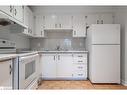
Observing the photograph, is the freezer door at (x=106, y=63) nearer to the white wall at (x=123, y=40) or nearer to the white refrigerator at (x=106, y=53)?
the white refrigerator at (x=106, y=53)

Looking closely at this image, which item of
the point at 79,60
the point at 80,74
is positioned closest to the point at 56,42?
the point at 79,60

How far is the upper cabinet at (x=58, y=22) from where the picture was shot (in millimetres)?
4570

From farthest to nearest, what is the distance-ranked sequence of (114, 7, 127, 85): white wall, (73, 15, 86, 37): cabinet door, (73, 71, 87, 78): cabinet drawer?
1. (73, 15, 86, 37): cabinet door
2. (73, 71, 87, 78): cabinet drawer
3. (114, 7, 127, 85): white wall

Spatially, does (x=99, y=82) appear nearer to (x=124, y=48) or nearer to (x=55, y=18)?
(x=124, y=48)

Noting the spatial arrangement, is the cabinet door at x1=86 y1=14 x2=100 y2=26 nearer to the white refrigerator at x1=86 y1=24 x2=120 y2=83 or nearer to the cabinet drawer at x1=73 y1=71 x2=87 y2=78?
the white refrigerator at x1=86 y1=24 x2=120 y2=83

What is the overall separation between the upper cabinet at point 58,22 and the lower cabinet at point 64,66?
924 millimetres

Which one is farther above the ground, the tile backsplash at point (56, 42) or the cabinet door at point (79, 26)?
the cabinet door at point (79, 26)

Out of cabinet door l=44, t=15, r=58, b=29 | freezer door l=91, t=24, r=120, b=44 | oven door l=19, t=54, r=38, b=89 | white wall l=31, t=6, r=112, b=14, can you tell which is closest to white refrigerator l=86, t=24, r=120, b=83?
freezer door l=91, t=24, r=120, b=44

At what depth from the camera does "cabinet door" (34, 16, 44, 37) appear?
4566 millimetres

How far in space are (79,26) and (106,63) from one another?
4.89 ft

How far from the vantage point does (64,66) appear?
429 centimetres

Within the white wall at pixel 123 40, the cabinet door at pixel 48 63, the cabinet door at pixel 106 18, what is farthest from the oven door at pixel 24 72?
the cabinet door at pixel 106 18

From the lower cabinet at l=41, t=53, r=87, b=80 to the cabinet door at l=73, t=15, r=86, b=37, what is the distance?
2.37 feet

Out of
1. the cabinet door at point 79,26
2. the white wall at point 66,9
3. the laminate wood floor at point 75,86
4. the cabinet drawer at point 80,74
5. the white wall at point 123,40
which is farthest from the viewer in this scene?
the white wall at point 66,9
